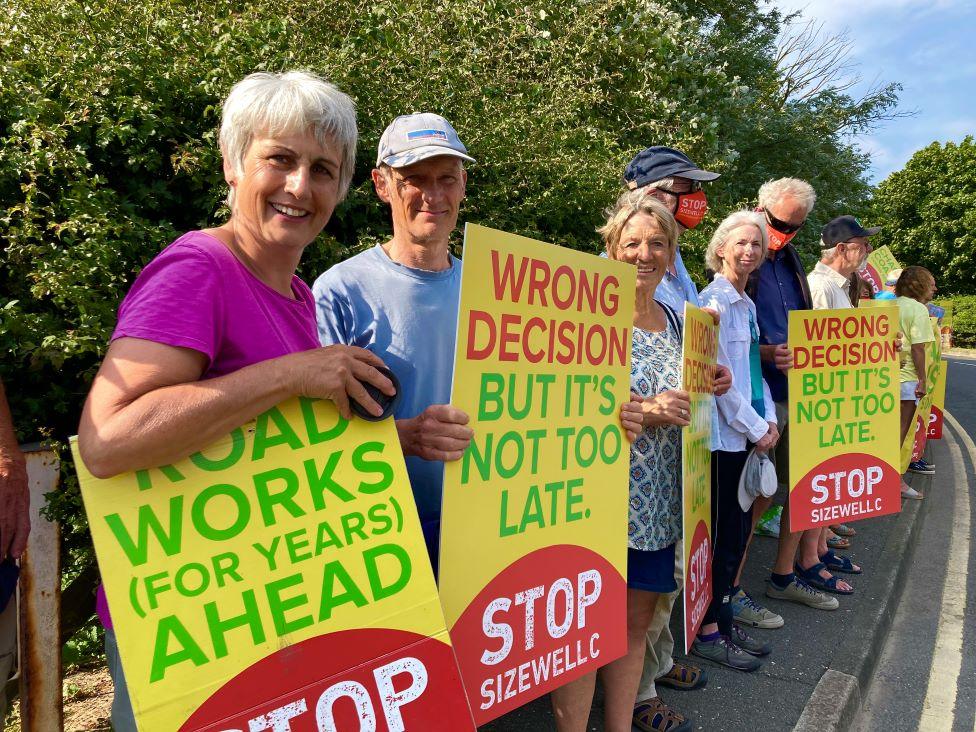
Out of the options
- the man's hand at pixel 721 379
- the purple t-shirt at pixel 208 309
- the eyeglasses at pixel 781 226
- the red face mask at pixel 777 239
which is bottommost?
the man's hand at pixel 721 379

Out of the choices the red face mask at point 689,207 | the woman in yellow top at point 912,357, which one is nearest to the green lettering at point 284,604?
the red face mask at point 689,207

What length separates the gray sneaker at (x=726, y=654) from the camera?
127 inches

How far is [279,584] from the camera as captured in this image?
1333 mm

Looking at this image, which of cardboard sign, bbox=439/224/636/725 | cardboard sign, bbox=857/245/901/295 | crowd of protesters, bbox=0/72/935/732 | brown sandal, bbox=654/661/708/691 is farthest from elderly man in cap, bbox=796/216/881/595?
cardboard sign, bbox=439/224/636/725

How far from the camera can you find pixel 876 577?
14.2 feet

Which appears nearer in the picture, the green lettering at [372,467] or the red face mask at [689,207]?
the green lettering at [372,467]

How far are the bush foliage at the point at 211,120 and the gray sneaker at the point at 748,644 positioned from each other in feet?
7.82

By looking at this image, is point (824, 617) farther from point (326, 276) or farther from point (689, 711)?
point (326, 276)

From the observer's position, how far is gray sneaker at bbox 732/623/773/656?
11.0ft

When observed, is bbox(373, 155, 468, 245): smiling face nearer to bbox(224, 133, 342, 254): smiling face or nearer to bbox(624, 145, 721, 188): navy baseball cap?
bbox(224, 133, 342, 254): smiling face

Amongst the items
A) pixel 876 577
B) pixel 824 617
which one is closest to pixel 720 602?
pixel 824 617

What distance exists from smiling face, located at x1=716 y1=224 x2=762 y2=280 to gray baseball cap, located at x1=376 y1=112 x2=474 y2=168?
5.49 feet

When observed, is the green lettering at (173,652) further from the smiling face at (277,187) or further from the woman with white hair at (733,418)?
the woman with white hair at (733,418)

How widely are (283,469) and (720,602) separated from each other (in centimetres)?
261
